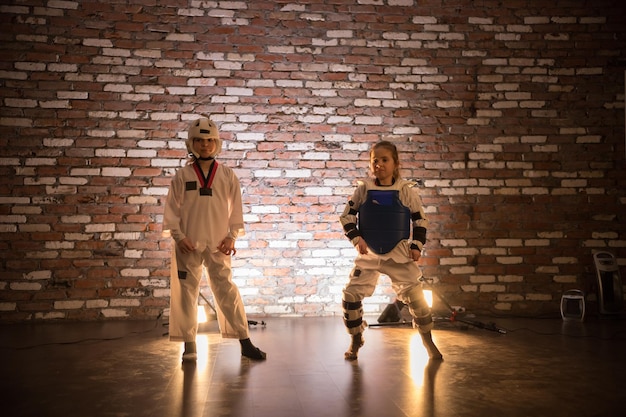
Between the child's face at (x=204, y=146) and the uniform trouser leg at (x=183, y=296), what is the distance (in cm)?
69

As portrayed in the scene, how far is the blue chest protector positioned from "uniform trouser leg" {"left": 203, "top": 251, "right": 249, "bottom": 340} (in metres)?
0.97

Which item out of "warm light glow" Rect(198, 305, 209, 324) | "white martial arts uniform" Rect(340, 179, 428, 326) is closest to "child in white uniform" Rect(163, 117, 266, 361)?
"white martial arts uniform" Rect(340, 179, 428, 326)

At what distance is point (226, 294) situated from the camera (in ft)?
11.4

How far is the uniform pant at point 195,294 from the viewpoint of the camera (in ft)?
11.2

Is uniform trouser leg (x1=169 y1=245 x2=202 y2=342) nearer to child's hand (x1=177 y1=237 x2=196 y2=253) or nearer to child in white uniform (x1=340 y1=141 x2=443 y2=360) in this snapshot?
child's hand (x1=177 y1=237 x2=196 y2=253)

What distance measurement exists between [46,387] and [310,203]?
9.72 ft

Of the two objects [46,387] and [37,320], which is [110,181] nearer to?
[37,320]

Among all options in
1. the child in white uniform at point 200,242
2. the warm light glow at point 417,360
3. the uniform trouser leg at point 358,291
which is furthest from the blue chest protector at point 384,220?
the child in white uniform at point 200,242

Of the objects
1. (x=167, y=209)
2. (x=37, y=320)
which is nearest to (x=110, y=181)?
(x=37, y=320)

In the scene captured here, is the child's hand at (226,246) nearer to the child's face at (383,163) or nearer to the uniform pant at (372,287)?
the uniform pant at (372,287)

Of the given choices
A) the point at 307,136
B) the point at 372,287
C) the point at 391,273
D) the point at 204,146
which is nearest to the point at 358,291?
the point at 372,287

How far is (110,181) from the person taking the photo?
503 centimetres

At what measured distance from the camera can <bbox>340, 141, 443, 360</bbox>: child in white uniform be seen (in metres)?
3.40

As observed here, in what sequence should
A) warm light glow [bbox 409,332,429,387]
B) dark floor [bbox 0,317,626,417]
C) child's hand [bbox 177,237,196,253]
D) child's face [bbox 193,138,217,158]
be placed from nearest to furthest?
dark floor [bbox 0,317,626,417] → warm light glow [bbox 409,332,429,387] → child's hand [bbox 177,237,196,253] → child's face [bbox 193,138,217,158]
